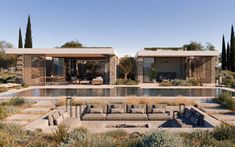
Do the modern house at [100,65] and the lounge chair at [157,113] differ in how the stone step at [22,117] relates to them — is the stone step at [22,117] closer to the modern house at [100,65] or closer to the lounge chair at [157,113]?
the lounge chair at [157,113]

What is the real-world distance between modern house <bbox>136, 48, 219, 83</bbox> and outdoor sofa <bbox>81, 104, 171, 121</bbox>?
14.3 metres

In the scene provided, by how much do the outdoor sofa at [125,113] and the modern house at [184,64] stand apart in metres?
14.3

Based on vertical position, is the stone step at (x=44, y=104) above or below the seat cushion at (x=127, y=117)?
above

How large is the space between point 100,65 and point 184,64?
34.2ft

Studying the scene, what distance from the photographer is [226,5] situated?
2259cm

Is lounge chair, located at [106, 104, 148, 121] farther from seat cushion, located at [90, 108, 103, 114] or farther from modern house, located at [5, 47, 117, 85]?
modern house, located at [5, 47, 117, 85]

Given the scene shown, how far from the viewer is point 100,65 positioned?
1206 inches

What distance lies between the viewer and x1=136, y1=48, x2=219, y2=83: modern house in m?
24.6

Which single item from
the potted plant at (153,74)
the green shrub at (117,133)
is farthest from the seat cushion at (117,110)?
the potted plant at (153,74)

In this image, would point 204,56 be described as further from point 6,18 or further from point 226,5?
point 6,18

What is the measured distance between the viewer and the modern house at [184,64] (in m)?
24.6

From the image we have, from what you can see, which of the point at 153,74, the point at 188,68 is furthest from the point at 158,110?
the point at 188,68

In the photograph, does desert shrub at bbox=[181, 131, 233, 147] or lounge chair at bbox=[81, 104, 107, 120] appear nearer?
desert shrub at bbox=[181, 131, 233, 147]

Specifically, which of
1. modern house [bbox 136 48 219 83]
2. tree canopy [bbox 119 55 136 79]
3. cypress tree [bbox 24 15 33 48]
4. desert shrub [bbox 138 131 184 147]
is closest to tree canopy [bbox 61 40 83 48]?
cypress tree [bbox 24 15 33 48]
